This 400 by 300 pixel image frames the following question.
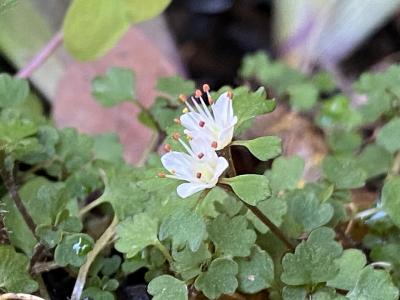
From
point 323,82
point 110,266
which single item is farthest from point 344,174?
point 323,82

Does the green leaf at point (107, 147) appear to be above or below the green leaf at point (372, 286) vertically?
above

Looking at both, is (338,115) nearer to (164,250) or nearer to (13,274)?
(164,250)

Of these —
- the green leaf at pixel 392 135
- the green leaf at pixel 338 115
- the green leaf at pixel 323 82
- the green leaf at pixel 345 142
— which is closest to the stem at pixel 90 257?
the green leaf at pixel 392 135

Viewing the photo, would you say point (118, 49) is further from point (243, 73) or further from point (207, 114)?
point (207, 114)

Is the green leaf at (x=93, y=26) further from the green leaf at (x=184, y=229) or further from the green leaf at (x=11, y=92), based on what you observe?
the green leaf at (x=184, y=229)

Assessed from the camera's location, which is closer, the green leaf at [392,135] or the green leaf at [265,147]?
the green leaf at [265,147]
